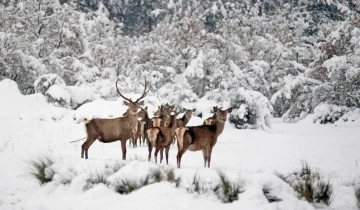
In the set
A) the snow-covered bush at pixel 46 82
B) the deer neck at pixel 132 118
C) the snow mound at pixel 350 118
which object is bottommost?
the snow mound at pixel 350 118

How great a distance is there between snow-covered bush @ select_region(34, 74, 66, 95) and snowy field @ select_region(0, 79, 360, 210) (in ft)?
6.78

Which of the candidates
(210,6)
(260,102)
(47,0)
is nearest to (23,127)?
(260,102)

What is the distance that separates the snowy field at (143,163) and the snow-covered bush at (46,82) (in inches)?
81.4

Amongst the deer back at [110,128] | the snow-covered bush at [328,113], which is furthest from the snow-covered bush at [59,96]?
the snow-covered bush at [328,113]

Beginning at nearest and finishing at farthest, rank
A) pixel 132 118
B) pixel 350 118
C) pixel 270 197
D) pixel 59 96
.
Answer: pixel 270 197 < pixel 132 118 < pixel 59 96 < pixel 350 118

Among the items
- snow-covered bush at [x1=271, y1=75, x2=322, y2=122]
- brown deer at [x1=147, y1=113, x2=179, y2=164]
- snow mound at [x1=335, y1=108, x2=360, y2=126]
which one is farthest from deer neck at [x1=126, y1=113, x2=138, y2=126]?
snow-covered bush at [x1=271, y1=75, x2=322, y2=122]

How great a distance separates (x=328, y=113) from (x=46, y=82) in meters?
16.3

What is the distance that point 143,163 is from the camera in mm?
7410

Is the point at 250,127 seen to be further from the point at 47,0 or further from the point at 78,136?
the point at 47,0

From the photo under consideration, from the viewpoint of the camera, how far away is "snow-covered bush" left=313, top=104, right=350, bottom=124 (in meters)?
23.9

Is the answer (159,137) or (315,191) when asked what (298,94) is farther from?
(315,191)

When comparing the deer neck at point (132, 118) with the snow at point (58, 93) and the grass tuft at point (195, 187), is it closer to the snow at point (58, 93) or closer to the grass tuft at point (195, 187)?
the grass tuft at point (195, 187)

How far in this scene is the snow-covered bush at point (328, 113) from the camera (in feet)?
78.3

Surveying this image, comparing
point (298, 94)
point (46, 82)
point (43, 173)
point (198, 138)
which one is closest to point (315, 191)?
point (198, 138)
